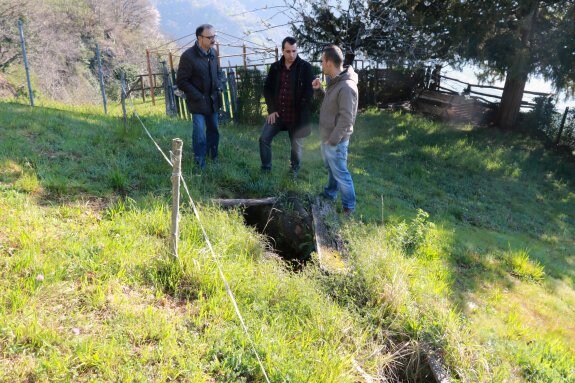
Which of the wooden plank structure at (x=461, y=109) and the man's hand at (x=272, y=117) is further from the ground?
the man's hand at (x=272, y=117)

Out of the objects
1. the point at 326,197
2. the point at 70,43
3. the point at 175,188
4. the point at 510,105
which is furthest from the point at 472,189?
the point at 70,43

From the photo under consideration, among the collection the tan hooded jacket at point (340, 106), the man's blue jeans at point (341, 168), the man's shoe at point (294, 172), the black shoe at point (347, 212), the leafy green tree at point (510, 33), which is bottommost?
the black shoe at point (347, 212)

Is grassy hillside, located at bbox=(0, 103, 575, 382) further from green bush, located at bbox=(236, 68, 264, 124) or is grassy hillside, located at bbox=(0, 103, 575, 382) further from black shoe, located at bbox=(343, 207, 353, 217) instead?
green bush, located at bbox=(236, 68, 264, 124)

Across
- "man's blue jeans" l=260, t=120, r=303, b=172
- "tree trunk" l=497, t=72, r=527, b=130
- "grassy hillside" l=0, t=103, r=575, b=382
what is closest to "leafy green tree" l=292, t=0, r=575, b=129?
"tree trunk" l=497, t=72, r=527, b=130

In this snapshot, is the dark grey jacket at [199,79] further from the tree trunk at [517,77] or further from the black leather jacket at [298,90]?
the tree trunk at [517,77]

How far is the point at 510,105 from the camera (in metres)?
12.1

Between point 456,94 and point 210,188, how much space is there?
1207 cm

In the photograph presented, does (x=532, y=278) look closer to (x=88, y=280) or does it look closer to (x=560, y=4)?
(x=88, y=280)

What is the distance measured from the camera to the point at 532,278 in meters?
4.45

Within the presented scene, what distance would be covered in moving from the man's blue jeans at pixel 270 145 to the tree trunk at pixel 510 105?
930 centimetres

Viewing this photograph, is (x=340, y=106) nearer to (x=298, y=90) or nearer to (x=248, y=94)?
(x=298, y=90)

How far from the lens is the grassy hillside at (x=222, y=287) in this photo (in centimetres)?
230

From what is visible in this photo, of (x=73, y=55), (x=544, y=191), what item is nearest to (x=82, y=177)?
(x=544, y=191)

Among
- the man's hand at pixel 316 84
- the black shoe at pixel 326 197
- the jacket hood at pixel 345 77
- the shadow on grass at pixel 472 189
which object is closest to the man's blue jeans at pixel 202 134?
the man's hand at pixel 316 84
